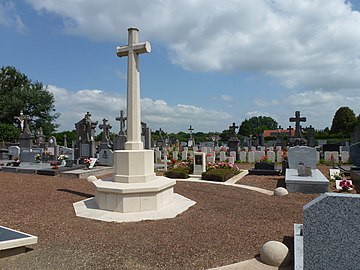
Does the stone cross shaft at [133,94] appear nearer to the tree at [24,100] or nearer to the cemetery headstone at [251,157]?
the cemetery headstone at [251,157]

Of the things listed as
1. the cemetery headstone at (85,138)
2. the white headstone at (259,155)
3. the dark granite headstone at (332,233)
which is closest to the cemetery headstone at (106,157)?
the cemetery headstone at (85,138)

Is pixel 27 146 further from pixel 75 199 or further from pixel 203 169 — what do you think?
pixel 75 199

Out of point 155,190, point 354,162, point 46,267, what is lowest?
point 46,267

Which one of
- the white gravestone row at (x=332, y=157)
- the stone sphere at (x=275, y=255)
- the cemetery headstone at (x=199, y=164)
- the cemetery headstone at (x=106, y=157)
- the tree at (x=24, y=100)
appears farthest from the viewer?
the tree at (x=24, y=100)

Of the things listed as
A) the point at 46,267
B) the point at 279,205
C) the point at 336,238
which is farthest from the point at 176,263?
the point at 279,205

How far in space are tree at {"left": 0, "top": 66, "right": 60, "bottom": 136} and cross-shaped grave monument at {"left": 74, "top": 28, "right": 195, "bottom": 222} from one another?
44.7 meters

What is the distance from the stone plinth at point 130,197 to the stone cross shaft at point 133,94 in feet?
4.01

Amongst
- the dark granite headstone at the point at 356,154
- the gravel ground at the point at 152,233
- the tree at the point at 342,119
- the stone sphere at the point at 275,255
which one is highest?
the tree at the point at 342,119

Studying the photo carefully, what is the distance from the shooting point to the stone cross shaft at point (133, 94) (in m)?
7.63

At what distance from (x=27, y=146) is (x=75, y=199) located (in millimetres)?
23064

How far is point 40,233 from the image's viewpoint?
519 cm

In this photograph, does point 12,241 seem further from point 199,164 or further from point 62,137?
point 62,137

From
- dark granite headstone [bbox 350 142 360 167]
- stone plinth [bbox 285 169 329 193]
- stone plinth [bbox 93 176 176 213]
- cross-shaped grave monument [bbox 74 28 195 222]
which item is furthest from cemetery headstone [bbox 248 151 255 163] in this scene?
dark granite headstone [bbox 350 142 360 167]

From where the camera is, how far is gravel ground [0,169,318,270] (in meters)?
4.05
